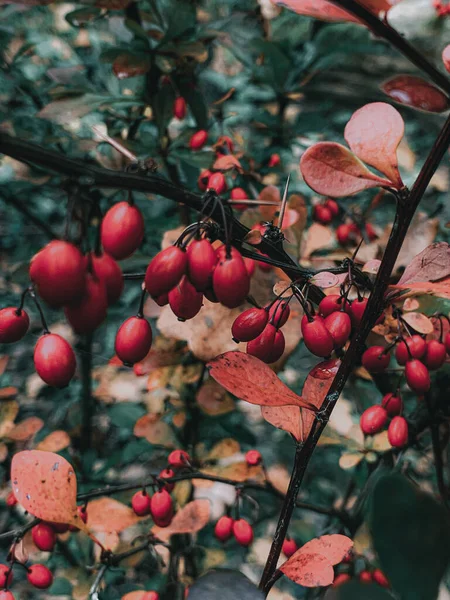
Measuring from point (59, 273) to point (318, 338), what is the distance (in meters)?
0.25

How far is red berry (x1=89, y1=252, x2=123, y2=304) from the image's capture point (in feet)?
1.32

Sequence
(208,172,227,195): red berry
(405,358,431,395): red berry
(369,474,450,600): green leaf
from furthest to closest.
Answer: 1. (208,172,227,195): red berry
2. (405,358,431,395): red berry
3. (369,474,450,600): green leaf

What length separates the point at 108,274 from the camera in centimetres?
41

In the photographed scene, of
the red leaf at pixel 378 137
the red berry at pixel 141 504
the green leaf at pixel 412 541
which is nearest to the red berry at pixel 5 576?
the red berry at pixel 141 504

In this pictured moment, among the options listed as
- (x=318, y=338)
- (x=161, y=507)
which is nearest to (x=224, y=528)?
(x=161, y=507)

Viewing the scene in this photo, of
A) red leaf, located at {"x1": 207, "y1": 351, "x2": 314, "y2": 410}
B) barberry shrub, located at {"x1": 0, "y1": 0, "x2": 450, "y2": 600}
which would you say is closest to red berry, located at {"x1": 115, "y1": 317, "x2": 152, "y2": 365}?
barberry shrub, located at {"x1": 0, "y1": 0, "x2": 450, "y2": 600}

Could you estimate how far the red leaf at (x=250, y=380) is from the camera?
43 cm

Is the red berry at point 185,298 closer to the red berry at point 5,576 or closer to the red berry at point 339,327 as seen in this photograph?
the red berry at point 339,327

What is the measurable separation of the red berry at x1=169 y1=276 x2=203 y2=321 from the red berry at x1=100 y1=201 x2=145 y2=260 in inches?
2.7

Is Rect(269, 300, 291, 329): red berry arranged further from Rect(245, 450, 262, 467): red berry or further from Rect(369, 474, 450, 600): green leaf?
Rect(245, 450, 262, 467): red berry

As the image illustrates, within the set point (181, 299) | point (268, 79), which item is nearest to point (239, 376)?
point (181, 299)

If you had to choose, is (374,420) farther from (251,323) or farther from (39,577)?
(39,577)

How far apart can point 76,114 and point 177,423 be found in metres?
0.64

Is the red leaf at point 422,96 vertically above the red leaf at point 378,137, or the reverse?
the red leaf at point 422,96
